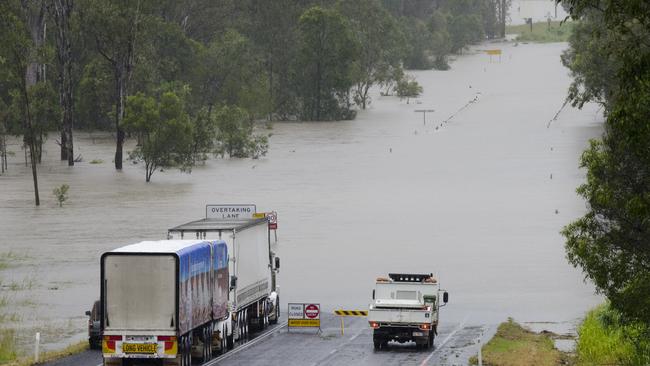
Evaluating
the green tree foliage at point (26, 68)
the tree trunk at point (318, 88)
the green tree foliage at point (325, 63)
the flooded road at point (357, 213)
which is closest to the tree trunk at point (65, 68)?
the flooded road at point (357, 213)

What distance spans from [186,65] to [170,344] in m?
125

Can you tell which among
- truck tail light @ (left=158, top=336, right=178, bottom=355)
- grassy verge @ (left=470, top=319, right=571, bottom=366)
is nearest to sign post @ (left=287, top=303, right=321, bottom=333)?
grassy verge @ (left=470, top=319, right=571, bottom=366)

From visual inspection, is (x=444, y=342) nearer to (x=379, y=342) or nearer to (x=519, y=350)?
(x=379, y=342)

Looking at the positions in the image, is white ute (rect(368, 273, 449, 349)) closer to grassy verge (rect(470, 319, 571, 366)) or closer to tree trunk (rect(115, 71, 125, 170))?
grassy verge (rect(470, 319, 571, 366))

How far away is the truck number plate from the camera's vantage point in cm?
3553

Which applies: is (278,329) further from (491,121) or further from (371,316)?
(491,121)

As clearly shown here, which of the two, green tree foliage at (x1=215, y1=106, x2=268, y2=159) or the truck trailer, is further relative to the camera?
green tree foliage at (x1=215, y1=106, x2=268, y2=159)

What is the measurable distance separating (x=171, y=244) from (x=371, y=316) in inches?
333

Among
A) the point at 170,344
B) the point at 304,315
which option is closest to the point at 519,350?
the point at 304,315

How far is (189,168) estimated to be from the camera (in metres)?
113

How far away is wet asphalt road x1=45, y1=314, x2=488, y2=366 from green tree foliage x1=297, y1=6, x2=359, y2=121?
4351 inches

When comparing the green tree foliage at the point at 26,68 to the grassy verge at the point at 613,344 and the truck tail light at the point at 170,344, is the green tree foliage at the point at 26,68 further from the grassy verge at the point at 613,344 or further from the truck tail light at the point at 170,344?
the truck tail light at the point at 170,344

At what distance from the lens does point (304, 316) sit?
48.7 m

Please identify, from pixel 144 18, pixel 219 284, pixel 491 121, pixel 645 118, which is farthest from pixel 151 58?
pixel 645 118
